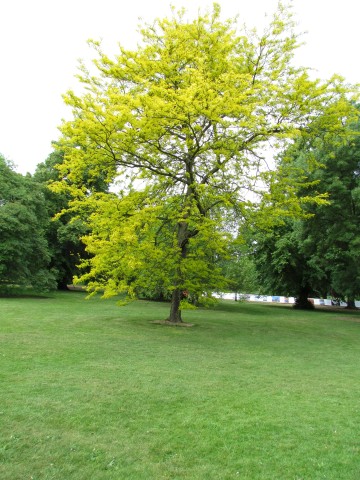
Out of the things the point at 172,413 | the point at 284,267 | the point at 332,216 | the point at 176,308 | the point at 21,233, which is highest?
the point at 332,216

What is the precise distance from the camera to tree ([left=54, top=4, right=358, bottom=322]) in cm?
1299

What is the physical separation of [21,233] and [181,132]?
18105 millimetres

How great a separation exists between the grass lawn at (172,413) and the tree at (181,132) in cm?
421

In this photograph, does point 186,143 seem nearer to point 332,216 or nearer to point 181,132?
point 181,132

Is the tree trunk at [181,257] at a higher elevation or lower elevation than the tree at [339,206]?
lower

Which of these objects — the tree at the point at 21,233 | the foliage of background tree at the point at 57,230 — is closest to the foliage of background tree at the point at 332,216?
the tree at the point at 21,233

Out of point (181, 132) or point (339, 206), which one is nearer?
point (181, 132)

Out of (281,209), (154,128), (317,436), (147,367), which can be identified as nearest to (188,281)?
(281,209)

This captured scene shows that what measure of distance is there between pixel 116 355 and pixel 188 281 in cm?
556

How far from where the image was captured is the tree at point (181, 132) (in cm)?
1299

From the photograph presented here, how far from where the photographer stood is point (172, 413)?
5.91 metres

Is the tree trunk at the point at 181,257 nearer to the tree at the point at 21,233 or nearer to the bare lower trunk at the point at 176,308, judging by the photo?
the bare lower trunk at the point at 176,308

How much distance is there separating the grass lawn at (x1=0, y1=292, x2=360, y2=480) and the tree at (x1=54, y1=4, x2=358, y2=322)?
13.8 feet

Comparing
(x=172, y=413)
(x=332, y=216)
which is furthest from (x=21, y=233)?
(x=172, y=413)
